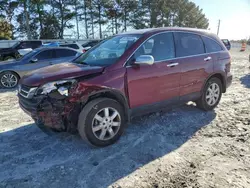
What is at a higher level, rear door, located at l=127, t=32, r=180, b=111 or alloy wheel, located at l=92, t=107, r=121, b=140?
rear door, located at l=127, t=32, r=180, b=111

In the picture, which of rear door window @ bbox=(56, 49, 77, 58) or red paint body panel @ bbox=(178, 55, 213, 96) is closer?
red paint body panel @ bbox=(178, 55, 213, 96)

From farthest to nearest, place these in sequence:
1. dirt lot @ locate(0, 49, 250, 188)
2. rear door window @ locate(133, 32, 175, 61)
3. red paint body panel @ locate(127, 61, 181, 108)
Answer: rear door window @ locate(133, 32, 175, 61) < red paint body panel @ locate(127, 61, 181, 108) < dirt lot @ locate(0, 49, 250, 188)

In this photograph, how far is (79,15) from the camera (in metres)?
35.1

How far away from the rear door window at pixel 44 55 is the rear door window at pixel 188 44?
235 inches

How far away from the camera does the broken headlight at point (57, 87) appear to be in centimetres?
320

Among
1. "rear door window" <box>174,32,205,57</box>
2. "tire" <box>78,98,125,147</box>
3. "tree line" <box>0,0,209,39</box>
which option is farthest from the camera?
"tree line" <box>0,0,209,39</box>

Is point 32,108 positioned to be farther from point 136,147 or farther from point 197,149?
point 197,149

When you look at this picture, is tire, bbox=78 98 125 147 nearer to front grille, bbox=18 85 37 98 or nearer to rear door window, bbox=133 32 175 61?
front grille, bbox=18 85 37 98

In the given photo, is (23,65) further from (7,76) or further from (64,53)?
(64,53)

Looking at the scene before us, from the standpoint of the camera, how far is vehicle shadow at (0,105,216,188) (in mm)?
2832

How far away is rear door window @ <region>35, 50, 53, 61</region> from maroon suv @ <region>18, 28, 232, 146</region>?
479 centimetres

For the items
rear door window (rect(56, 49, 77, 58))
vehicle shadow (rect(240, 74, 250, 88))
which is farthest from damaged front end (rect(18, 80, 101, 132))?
vehicle shadow (rect(240, 74, 250, 88))

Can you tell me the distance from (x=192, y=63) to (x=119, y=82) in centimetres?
181

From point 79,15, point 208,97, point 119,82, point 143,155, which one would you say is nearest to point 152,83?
point 119,82
